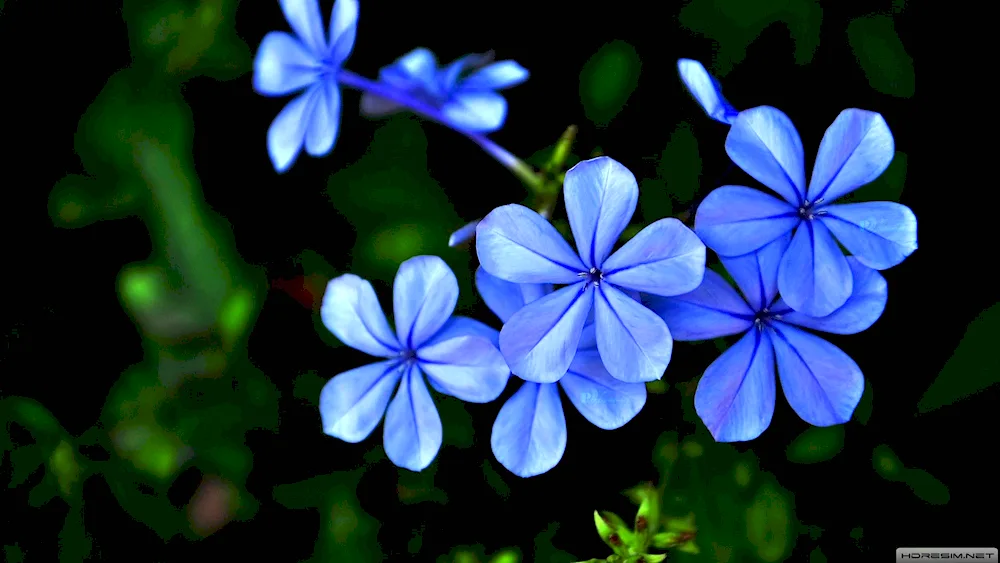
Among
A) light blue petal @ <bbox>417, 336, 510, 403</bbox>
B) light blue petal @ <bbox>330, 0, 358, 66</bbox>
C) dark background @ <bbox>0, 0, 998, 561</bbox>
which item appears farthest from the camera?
dark background @ <bbox>0, 0, 998, 561</bbox>

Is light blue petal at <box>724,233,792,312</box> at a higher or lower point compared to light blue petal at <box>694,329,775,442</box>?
higher

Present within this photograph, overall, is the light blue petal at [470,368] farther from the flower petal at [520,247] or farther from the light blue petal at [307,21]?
the light blue petal at [307,21]

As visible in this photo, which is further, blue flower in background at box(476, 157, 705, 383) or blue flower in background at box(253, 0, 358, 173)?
blue flower in background at box(253, 0, 358, 173)

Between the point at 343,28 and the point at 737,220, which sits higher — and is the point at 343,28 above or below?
above

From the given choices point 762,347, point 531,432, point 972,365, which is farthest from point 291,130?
point 972,365

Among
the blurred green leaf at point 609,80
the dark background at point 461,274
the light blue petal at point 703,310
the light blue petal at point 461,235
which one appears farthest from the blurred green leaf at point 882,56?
the light blue petal at point 461,235

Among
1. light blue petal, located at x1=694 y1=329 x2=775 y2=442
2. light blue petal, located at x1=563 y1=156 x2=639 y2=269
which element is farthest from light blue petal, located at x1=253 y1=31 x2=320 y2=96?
light blue petal, located at x1=694 y1=329 x2=775 y2=442

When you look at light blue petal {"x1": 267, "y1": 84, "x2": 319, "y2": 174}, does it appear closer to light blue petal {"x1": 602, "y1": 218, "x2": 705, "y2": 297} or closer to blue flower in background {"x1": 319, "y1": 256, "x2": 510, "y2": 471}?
blue flower in background {"x1": 319, "y1": 256, "x2": 510, "y2": 471}

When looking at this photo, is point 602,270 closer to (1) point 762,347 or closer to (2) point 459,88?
(1) point 762,347
